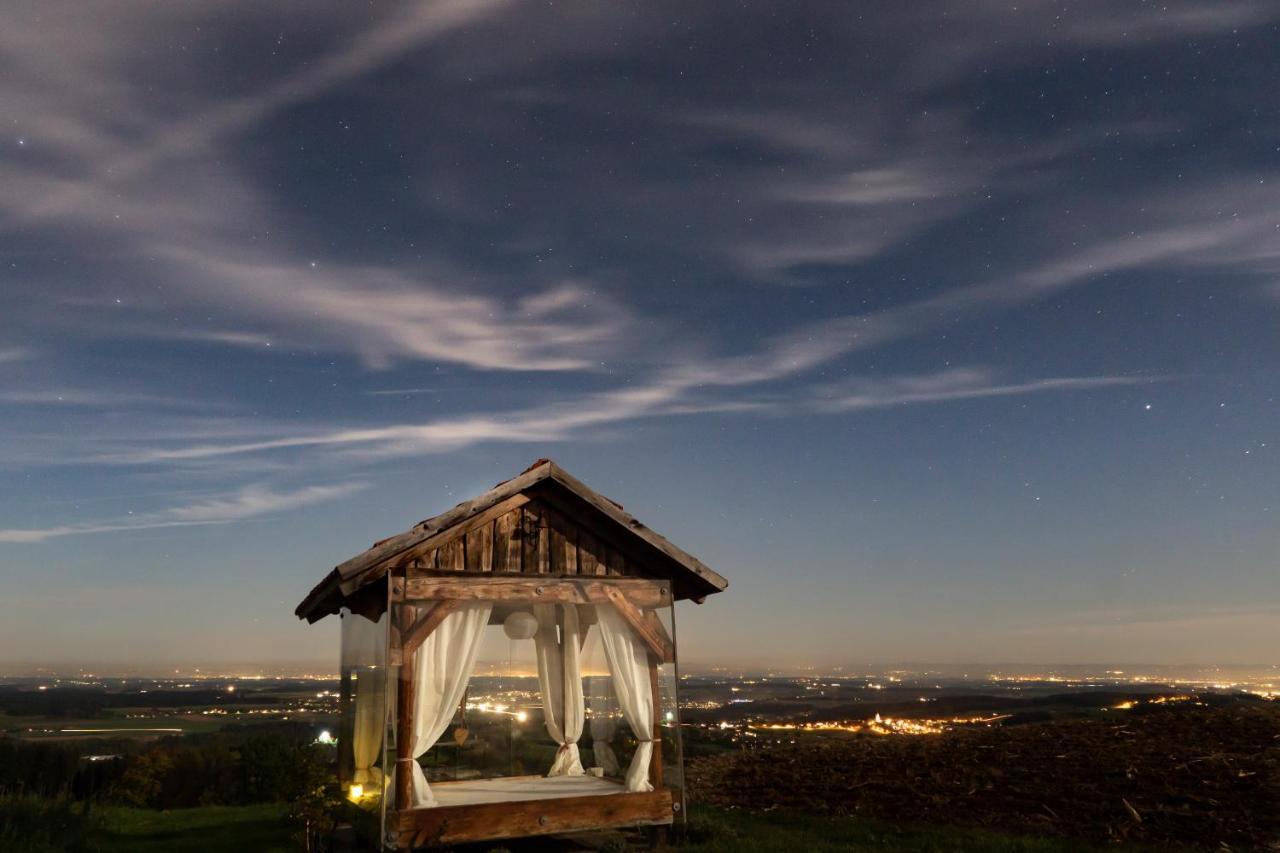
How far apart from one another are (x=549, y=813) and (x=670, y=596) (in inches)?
116

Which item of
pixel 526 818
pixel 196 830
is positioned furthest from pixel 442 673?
pixel 196 830

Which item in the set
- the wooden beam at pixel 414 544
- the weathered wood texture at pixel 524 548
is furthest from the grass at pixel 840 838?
the wooden beam at pixel 414 544

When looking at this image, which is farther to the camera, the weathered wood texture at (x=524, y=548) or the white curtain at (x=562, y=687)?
the white curtain at (x=562, y=687)

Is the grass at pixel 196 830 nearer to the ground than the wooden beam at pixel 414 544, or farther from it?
nearer to the ground

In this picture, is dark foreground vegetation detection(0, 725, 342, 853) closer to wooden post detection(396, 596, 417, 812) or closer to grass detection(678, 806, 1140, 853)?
wooden post detection(396, 596, 417, 812)

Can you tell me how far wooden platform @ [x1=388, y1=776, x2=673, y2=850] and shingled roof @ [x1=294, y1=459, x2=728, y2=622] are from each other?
2564 mm

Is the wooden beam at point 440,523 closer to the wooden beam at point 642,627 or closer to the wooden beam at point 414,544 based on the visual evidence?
the wooden beam at point 414,544

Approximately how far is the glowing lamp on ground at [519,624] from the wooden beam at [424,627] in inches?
126

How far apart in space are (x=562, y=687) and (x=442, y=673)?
3.52m

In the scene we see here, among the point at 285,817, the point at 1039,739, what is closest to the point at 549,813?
the point at 285,817

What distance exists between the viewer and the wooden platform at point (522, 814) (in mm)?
9484

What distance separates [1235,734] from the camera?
49.6ft

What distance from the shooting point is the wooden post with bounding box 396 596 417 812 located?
9508 millimetres

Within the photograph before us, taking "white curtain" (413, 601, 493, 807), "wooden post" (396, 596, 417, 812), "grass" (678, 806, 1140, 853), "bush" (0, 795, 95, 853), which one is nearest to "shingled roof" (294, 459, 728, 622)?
"wooden post" (396, 596, 417, 812)
